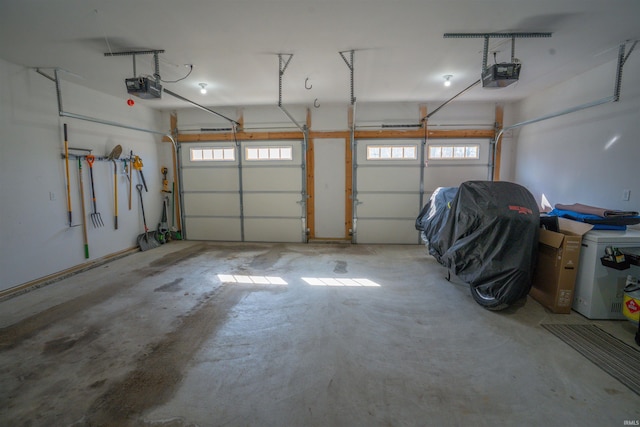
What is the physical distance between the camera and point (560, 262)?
9.04ft

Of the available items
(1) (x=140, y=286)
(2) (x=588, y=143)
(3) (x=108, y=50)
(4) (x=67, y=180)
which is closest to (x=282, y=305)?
(1) (x=140, y=286)

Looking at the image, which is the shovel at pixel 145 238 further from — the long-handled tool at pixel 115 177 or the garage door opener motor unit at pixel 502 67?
the garage door opener motor unit at pixel 502 67

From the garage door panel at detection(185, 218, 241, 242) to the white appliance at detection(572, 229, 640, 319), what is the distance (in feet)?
19.6

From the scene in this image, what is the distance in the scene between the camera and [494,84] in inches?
121

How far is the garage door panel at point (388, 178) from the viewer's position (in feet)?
19.6

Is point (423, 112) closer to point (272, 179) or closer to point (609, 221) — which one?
point (272, 179)

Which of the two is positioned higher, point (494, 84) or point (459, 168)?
point (494, 84)

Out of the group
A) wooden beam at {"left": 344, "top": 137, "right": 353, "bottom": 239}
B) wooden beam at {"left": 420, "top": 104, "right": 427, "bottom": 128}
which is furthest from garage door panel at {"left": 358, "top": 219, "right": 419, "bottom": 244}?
wooden beam at {"left": 420, "top": 104, "right": 427, "bottom": 128}

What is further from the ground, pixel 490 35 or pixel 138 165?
pixel 490 35

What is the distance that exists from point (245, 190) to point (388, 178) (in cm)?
332

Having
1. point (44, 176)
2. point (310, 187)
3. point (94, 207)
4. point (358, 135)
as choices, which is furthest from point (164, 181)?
point (358, 135)

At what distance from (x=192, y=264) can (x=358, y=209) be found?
3.57 meters

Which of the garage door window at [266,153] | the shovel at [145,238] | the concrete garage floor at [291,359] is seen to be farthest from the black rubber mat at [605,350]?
the shovel at [145,238]

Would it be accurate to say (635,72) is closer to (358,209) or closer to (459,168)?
(459,168)
